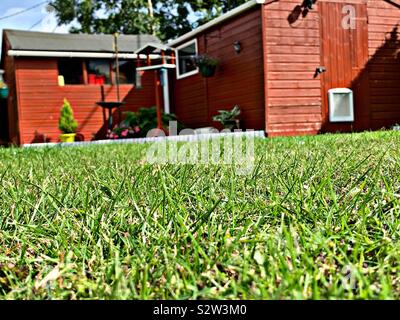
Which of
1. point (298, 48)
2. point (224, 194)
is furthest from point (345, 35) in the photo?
point (224, 194)

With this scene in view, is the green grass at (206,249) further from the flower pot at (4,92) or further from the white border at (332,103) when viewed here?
the flower pot at (4,92)

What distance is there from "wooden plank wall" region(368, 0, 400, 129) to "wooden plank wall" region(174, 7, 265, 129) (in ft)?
8.85

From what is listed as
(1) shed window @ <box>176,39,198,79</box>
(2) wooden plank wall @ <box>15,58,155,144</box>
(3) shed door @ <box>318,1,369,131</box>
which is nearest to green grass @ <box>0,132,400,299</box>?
(3) shed door @ <box>318,1,369,131</box>

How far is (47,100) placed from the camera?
12.6m

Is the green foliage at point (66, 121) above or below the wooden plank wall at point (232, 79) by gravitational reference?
below

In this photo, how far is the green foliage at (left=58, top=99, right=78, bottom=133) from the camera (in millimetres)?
11828

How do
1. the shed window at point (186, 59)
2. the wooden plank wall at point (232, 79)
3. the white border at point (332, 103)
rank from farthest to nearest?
the shed window at point (186, 59)
the white border at point (332, 103)
the wooden plank wall at point (232, 79)

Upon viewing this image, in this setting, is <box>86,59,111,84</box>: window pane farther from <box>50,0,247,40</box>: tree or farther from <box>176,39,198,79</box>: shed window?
<box>50,0,247,40</box>: tree

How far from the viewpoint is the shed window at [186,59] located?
1201 cm

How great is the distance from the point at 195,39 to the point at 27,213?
35.0 feet

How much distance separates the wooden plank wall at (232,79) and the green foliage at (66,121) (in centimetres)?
318

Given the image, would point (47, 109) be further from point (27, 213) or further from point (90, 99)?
point (27, 213)

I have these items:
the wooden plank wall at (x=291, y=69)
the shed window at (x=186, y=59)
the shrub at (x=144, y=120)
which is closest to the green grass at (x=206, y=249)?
the wooden plank wall at (x=291, y=69)

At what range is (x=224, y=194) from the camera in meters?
1.68
